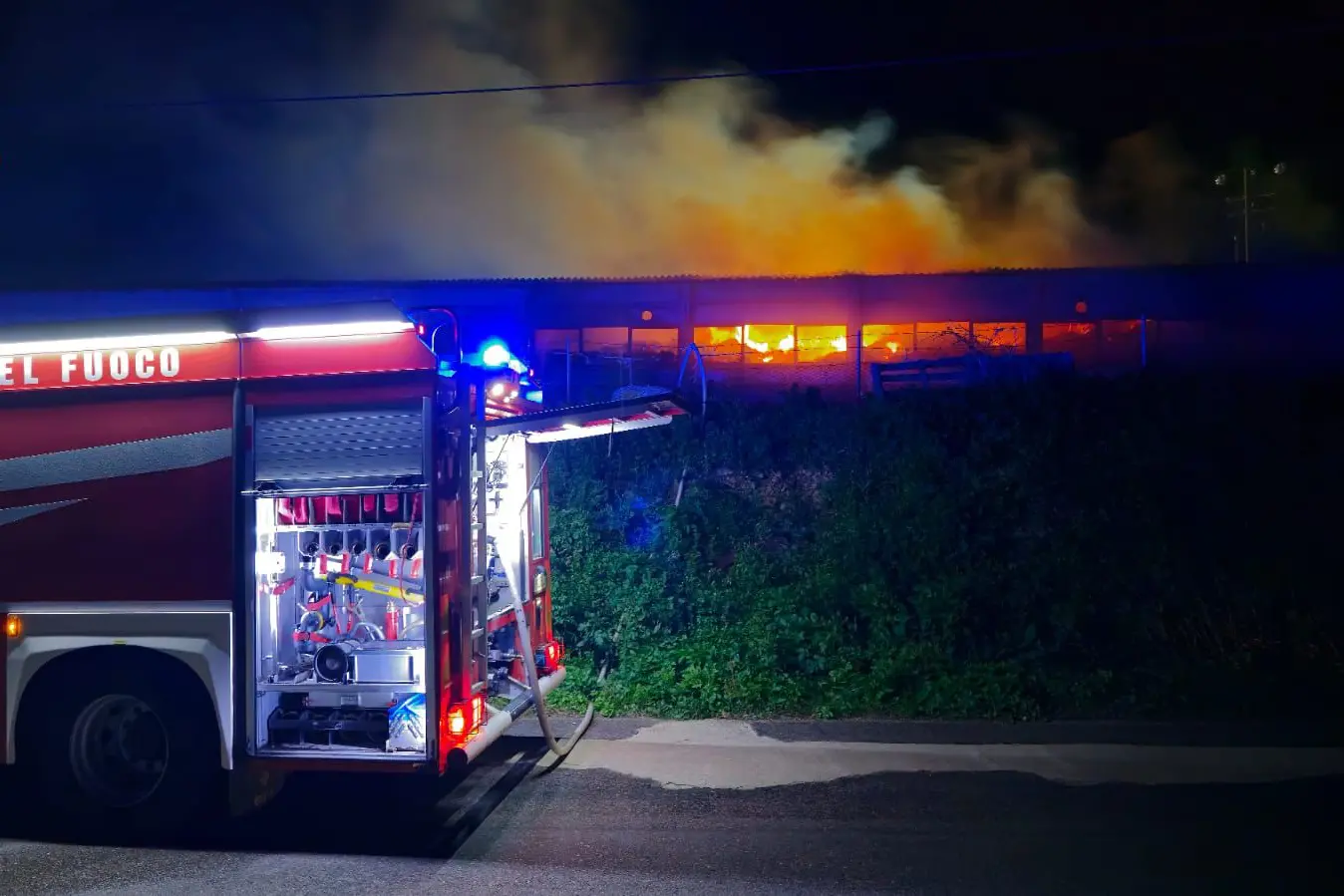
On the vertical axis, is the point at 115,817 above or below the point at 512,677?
below

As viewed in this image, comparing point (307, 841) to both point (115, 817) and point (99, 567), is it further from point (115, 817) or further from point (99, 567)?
point (99, 567)

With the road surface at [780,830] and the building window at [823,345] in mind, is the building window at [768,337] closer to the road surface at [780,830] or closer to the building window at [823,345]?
the building window at [823,345]

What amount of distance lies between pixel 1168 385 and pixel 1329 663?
12.3 ft

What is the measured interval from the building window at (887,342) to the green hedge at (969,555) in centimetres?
645

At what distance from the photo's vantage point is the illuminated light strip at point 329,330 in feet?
18.1

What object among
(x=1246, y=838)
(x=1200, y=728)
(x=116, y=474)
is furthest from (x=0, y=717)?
(x=1200, y=728)

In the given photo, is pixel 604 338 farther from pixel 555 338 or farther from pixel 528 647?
pixel 528 647

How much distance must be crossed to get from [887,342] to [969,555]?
9.71m

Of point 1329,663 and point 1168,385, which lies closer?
point 1329,663

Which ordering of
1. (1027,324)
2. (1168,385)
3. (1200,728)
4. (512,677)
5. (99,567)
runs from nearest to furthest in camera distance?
(99,567), (512,677), (1200,728), (1168,385), (1027,324)

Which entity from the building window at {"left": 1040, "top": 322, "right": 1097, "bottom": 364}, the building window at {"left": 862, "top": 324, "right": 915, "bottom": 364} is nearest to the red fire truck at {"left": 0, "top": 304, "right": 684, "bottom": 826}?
the building window at {"left": 862, "top": 324, "right": 915, "bottom": 364}

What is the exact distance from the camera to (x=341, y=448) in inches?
220

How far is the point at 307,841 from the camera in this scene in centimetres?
565

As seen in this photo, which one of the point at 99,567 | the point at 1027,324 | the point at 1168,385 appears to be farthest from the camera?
the point at 1027,324
